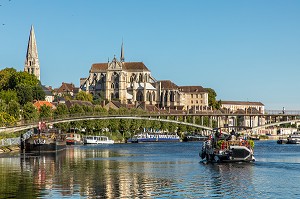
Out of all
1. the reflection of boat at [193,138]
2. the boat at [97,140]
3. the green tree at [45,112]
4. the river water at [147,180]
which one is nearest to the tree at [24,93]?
the green tree at [45,112]

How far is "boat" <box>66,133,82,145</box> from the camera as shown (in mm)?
138675

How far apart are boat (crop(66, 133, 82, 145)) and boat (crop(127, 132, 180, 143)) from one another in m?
23.0

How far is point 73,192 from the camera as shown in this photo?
44.2 m

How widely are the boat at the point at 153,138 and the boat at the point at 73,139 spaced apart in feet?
75.5

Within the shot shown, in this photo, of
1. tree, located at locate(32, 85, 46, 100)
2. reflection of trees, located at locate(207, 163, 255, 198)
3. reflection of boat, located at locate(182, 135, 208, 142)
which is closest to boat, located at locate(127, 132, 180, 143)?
reflection of boat, located at locate(182, 135, 208, 142)

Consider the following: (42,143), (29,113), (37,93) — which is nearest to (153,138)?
(37,93)

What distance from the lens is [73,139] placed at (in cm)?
14125

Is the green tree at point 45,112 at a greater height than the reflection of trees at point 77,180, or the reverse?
the green tree at point 45,112

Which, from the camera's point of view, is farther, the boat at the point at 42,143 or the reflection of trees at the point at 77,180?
the boat at the point at 42,143

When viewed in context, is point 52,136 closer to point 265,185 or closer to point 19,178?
point 19,178

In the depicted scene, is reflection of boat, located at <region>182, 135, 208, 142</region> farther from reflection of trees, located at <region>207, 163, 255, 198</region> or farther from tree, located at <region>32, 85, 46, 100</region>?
reflection of trees, located at <region>207, 163, 255, 198</region>

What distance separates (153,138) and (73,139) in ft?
127

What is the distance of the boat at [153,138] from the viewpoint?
168 meters

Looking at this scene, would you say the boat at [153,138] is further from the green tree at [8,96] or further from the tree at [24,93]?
the green tree at [8,96]
